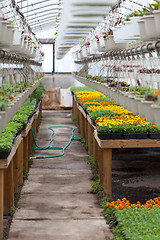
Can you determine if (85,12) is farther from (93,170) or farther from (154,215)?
(93,170)

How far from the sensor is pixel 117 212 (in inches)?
208

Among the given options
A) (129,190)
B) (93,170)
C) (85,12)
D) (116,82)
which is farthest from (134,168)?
(85,12)

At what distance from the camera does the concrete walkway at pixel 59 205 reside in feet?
17.6

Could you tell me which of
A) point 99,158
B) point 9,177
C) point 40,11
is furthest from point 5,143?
point 40,11

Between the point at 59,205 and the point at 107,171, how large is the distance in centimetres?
98

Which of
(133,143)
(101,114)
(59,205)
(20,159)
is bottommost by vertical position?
(59,205)

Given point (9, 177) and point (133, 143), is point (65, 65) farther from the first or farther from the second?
point (9, 177)

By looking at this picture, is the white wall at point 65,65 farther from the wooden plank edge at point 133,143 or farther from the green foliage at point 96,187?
the wooden plank edge at point 133,143

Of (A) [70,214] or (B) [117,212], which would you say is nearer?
(B) [117,212]

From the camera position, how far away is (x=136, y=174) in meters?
8.28

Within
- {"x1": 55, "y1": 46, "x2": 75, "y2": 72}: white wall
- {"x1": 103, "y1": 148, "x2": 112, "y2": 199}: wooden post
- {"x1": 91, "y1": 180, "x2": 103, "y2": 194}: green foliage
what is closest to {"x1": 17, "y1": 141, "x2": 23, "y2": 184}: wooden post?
{"x1": 91, "y1": 180, "x2": 103, "y2": 194}: green foliage

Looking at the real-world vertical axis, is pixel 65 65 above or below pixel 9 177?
above

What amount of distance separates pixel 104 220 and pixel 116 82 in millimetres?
2897

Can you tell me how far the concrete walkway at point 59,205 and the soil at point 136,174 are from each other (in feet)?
1.96
